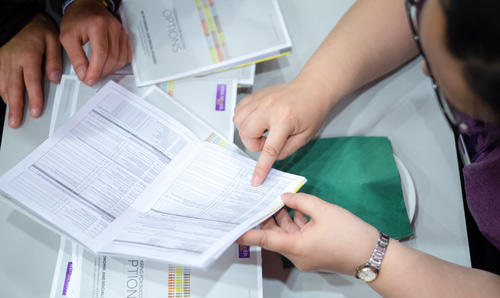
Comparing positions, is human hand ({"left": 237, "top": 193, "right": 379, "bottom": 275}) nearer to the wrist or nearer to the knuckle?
the knuckle

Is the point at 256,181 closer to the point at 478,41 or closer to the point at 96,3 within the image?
the point at 478,41

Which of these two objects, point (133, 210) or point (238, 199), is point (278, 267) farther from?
point (133, 210)

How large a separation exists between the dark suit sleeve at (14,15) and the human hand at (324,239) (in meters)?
0.71

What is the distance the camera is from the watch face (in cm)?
67

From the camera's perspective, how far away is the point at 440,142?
873 mm

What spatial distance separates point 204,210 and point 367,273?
289 millimetres

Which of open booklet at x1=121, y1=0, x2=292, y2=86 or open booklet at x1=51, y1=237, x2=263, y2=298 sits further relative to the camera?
open booklet at x1=121, y1=0, x2=292, y2=86

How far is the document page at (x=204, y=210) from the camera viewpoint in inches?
A: 22.9

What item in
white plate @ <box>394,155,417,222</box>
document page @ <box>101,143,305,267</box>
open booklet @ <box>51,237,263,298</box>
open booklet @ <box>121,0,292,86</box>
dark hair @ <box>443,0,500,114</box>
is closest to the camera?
dark hair @ <box>443,0,500,114</box>

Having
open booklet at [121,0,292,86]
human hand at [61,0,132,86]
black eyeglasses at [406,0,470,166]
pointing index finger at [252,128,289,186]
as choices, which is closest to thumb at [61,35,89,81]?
human hand at [61,0,132,86]

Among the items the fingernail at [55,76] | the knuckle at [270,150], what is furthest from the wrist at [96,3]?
the knuckle at [270,150]

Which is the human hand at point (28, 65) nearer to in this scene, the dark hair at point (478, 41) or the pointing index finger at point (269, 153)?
the pointing index finger at point (269, 153)

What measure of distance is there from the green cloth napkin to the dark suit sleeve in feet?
2.16

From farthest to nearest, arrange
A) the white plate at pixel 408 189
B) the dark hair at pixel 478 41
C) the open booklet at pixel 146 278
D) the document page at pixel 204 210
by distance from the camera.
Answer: the white plate at pixel 408 189, the open booklet at pixel 146 278, the document page at pixel 204 210, the dark hair at pixel 478 41
